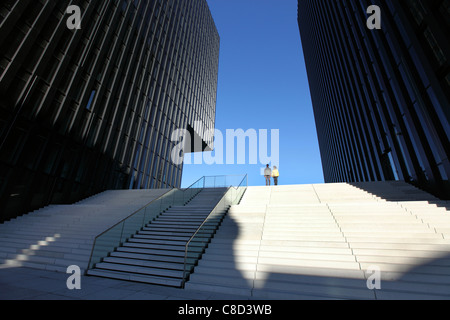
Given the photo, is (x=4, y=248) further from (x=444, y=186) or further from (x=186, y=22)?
(x=186, y=22)

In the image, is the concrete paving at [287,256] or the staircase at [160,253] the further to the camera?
the staircase at [160,253]

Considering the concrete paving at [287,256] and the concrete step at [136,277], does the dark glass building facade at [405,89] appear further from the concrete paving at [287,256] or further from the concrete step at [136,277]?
the concrete step at [136,277]

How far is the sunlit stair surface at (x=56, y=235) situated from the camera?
22.1ft

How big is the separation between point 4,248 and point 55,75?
992 centimetres

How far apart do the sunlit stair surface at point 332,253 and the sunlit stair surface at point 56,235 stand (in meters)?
4.50

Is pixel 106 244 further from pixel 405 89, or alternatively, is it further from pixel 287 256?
pixel 405 89

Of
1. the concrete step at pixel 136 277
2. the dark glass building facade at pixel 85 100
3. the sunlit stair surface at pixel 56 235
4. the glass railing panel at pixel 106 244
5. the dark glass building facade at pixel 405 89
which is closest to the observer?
the concrete step at pixel 136 277

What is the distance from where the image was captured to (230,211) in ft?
31.1

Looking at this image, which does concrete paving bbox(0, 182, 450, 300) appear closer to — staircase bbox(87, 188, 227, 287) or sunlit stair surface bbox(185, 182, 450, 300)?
sunlit stair surface bbox(185, 182, 450, 300)

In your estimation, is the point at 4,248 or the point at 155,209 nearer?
the point at 4,248

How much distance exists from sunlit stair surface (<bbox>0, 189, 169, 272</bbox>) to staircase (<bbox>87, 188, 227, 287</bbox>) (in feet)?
3.40

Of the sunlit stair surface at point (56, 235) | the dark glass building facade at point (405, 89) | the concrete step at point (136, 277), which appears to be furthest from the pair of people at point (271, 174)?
the concrete step at point (136, 277)
